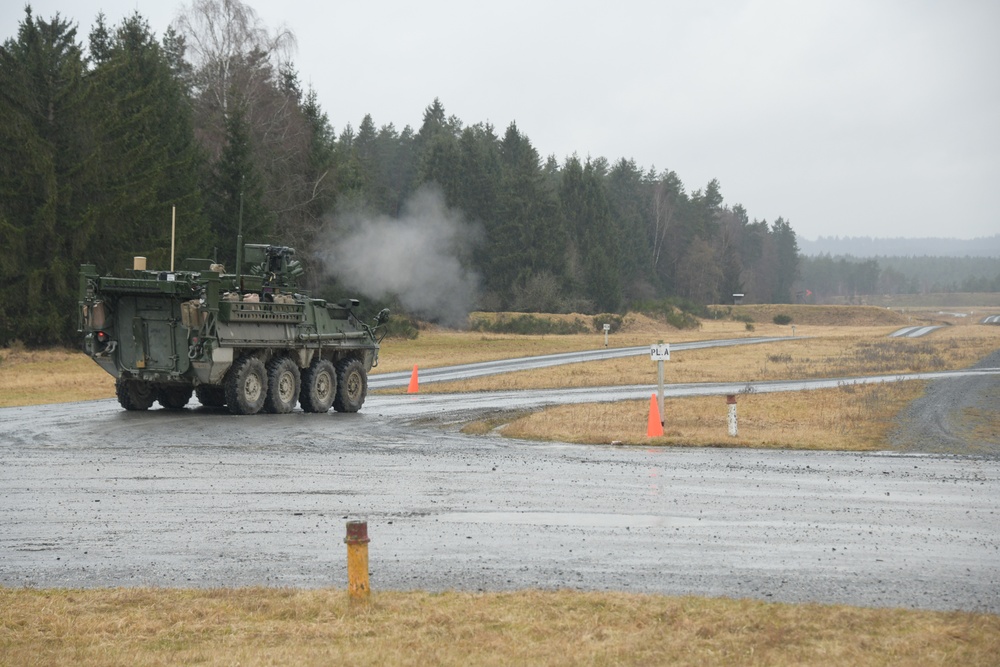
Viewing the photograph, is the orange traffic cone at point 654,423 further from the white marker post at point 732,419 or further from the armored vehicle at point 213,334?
the armored vehicle at point 213,334

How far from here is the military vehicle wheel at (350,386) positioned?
24547mm

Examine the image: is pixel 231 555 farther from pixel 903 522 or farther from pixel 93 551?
pixel 903 522

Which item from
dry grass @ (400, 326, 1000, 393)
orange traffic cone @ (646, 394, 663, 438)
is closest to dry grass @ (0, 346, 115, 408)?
dry grass @ (400, 326, 1000, 393)

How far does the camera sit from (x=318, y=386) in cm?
2373

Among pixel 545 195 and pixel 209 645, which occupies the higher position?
pixel 545 195

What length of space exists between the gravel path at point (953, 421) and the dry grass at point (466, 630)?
11799mm

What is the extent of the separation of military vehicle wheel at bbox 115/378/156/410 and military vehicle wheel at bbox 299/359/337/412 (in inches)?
120

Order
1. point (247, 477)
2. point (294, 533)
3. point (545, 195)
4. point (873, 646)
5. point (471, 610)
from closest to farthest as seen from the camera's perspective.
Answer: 1. point (873, 646)
2. point (471, 610)
3. point (294, 533)
4. point (247, 477)
5. point (545, 195)

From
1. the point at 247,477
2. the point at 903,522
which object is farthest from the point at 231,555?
the point at 903,522

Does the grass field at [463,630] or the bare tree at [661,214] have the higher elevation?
the bare tree at [661,214]

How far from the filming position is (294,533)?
10.6 metres

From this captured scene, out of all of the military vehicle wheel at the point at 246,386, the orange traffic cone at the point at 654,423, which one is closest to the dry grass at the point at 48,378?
the military vehicle wheel at the point at 246,386

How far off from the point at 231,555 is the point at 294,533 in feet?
3.34

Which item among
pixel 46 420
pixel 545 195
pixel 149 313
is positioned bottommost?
pixel 46 420
